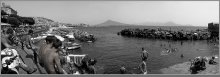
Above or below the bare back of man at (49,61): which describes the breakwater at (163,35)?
below

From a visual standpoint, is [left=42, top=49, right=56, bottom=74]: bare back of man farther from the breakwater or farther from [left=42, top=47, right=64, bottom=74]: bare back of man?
the breakwater

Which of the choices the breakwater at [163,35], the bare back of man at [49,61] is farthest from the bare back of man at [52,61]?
the breakwater at [163,35]

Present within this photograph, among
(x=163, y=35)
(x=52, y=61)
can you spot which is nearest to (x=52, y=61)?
(x=52, y=61)

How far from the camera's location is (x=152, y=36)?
3155cm

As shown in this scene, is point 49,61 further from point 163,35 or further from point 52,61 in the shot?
point 163,35

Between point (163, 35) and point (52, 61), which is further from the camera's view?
point (163, 35)

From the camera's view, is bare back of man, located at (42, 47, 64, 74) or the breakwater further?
the breakwater

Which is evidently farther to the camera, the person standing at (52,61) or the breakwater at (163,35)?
the breakwater at (163,35)

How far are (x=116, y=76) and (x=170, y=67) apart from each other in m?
9.71

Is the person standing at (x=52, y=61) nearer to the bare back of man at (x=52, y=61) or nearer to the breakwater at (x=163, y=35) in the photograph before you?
the bare back of man at (x=52, y=61)

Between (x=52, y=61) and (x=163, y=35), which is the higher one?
(x=52, y=61)

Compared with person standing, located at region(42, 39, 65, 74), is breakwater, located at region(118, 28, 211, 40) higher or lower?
lower

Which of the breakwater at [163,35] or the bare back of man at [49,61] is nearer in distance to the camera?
the bare back of man at [49,61]

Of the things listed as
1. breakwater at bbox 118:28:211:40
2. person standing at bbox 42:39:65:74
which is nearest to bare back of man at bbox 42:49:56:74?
person standing at bbox 42:39:65:74
